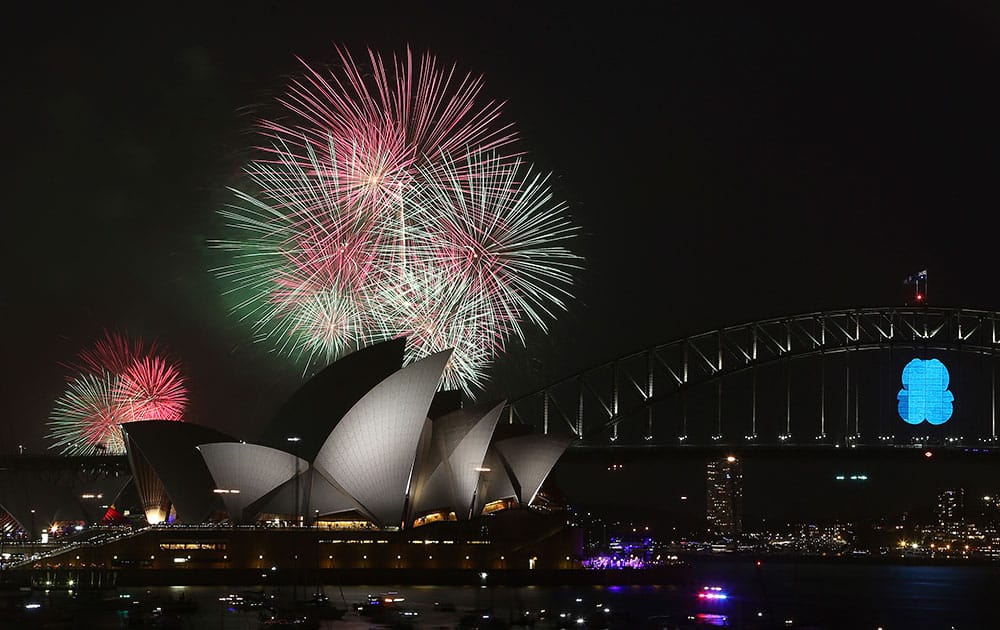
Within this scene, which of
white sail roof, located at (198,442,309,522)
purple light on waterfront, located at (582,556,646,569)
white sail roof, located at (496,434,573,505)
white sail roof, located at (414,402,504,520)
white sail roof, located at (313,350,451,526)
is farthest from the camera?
purple light on waterfront, located at (582,556,646,569)

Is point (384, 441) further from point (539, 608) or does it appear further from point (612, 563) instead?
point (612, 563)

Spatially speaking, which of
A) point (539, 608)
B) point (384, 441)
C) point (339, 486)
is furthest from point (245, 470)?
point (539, 608)

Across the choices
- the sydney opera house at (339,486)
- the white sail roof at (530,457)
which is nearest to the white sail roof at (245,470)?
the sydney opera house at (339,486)

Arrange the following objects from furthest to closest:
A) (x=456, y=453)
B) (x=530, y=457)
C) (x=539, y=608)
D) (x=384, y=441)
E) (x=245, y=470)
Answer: (x=530, y=457) < (x=456, y=453) < (x=245, y=470) < (x=384, y=441) < (x=539, y=608)

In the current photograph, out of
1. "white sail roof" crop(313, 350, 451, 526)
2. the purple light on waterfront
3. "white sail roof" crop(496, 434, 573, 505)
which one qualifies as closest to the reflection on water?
the purple light on waterfront

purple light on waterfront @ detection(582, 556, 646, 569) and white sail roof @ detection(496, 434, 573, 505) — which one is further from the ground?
white sail roof @ detection(496, 434, 573, 505)

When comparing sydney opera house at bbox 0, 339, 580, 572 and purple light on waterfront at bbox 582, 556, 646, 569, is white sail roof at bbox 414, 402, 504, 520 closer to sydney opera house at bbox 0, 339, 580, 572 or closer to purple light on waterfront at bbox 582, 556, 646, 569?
sydney opera house at bbox 0, 339, 580, 572
